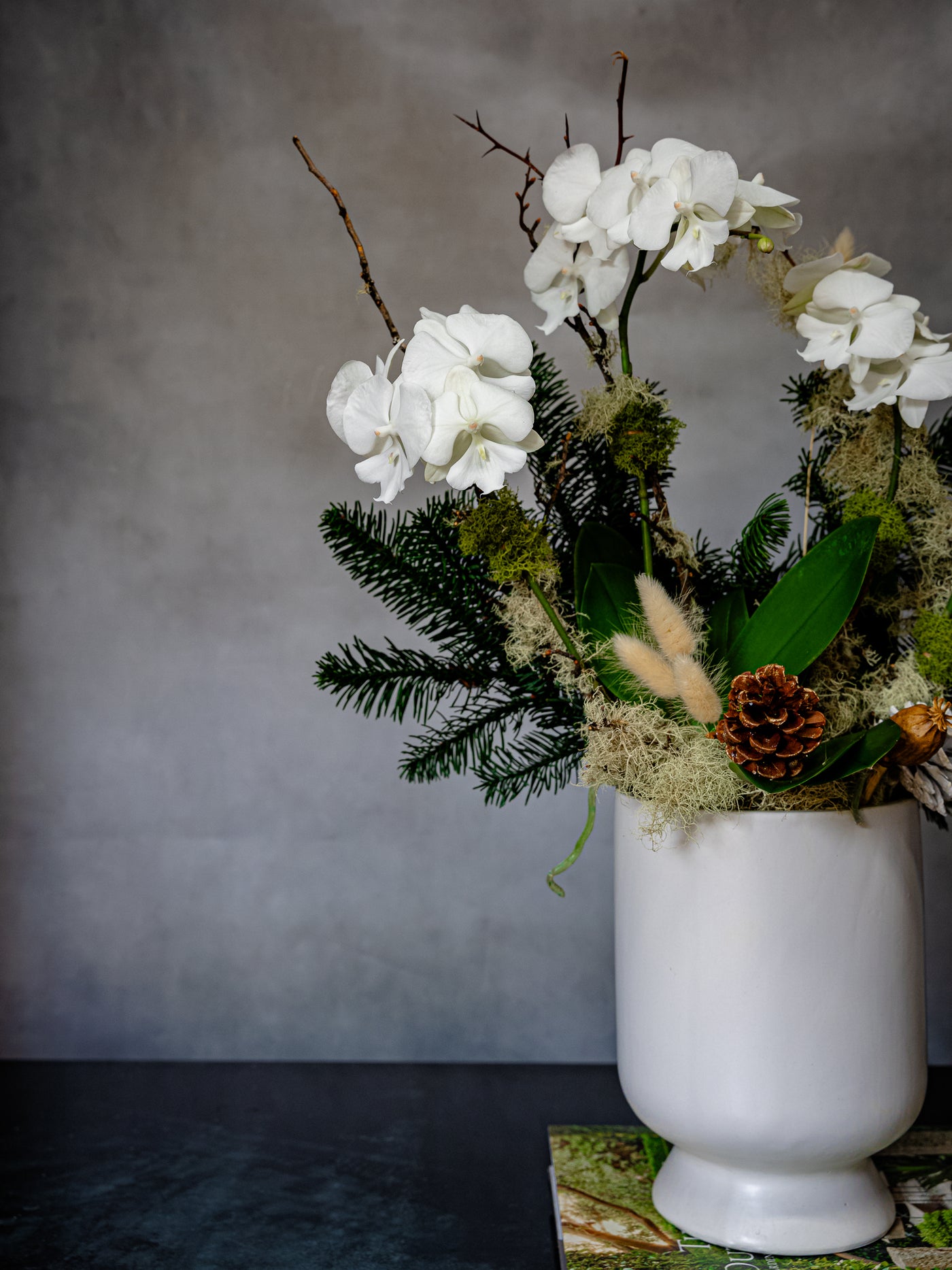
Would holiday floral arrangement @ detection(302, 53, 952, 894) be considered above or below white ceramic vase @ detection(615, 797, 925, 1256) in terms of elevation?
above

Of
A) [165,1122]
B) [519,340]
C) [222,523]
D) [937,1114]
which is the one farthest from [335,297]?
[937,1114]

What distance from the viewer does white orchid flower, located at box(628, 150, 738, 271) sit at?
56 cm

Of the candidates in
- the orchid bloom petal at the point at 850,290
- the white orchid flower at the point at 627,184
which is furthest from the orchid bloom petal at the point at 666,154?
the orchid bloom petal at the point at 850,290

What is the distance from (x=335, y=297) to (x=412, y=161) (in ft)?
0.49

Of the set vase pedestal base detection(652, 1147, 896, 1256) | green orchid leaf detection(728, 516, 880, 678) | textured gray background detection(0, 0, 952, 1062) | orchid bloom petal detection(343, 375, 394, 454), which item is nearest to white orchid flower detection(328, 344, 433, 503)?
orchid bloom petal detection(343, 375, 394, 454)

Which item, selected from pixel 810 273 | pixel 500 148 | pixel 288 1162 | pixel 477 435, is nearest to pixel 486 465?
pixel 477 435

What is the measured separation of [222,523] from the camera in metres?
1.11

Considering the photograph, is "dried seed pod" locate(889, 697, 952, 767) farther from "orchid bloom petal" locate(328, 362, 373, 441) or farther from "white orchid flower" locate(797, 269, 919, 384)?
"orchid bloom petal" locate(328, 362, 373, 441)

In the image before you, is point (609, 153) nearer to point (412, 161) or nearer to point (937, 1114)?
point (412, 161)

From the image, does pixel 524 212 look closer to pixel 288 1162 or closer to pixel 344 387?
pixel 344 387

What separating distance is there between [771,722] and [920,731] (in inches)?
3.7

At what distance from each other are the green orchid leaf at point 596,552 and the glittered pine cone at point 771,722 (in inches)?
4.5

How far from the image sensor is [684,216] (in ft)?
1.89

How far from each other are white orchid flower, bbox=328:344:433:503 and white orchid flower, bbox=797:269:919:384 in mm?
217
